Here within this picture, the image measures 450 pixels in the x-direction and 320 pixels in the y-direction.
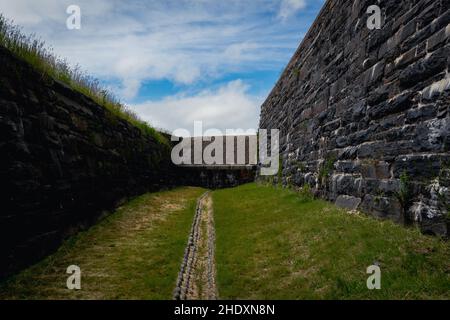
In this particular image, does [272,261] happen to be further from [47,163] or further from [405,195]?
[47,163]

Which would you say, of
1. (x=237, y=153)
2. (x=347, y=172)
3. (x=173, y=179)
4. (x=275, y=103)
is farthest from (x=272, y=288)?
(x=237, y=153)

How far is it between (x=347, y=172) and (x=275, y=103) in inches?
381

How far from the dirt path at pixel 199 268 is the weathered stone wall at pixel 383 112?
9.78 feet

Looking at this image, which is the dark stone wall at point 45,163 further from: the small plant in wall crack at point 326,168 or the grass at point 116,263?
the small plant in wall crack at point 326,168

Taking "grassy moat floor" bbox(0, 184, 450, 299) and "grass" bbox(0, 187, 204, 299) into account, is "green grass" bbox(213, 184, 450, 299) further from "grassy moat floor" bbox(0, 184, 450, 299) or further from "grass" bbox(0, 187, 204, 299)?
"grass" bbox(0, 187, 204, 299)

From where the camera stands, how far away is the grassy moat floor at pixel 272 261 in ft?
12.9

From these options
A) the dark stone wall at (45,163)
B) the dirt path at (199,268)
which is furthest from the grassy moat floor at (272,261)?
the dark stone wall at (45,163)

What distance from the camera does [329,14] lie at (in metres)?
9.38

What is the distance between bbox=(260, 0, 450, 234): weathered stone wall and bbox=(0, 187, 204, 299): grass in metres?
3.66

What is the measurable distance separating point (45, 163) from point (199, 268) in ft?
11.1

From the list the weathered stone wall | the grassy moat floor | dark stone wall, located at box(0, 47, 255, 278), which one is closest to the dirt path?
the grassy moat floor

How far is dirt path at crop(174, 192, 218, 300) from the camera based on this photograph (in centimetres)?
455

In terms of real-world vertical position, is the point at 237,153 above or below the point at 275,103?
below
